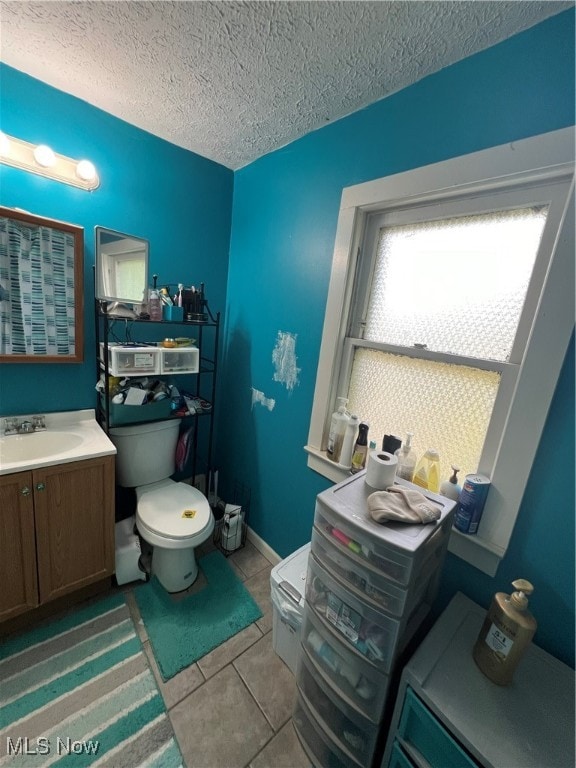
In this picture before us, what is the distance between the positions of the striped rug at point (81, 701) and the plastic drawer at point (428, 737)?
777mm

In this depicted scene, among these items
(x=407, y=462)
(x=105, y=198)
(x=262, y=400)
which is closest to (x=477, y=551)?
(x=407, y=462)

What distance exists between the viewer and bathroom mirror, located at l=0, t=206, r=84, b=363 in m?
1.33

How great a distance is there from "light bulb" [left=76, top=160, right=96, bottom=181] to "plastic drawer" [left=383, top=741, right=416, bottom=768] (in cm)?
245

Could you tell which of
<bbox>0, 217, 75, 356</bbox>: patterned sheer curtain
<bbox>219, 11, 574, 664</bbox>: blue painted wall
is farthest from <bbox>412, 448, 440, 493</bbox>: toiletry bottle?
<bbox>0, 217, 75, 356</bbox>: patterned sheer curtain

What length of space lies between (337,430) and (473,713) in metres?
0.93

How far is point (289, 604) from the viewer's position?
1178 mm

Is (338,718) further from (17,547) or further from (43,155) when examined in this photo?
(43,155)

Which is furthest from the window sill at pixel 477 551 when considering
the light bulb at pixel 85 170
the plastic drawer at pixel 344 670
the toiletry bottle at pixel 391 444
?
the light bulb at pixel 85 170

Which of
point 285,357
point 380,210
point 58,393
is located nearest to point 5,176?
point 58,393

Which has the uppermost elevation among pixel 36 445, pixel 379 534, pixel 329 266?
pixel 329 266

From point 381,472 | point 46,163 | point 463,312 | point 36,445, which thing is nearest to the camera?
point 381,472

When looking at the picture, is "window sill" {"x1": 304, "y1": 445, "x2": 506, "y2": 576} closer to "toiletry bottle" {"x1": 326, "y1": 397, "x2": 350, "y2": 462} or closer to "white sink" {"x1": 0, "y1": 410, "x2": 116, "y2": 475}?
"toiletry bottle" {"x1": 326, "y1": 397, "x2": 350, "y2": 462}

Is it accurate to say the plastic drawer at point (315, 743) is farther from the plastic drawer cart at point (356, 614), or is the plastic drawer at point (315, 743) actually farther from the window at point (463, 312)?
the window at point (463, 312)

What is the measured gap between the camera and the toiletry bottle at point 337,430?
1.40 metres
